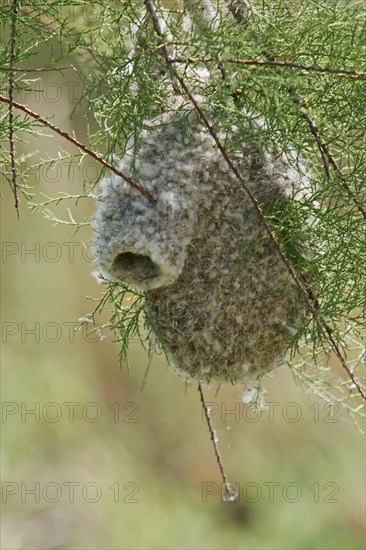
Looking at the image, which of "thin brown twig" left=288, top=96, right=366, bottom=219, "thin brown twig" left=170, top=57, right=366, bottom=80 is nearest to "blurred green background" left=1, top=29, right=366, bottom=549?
"thin brown twig" left=288, top=96, right=366, bottom=219

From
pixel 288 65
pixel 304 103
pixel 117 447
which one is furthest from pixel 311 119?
pixel 117 447

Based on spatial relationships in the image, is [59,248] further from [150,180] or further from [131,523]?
[150,180]

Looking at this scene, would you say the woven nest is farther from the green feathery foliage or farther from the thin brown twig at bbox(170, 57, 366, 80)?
the thin brown twig at bbox(170, 57, 366, 80)

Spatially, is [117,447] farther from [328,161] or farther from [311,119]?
[311,119]

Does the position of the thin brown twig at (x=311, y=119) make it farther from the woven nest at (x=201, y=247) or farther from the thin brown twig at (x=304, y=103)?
the woven nest at (x=201, y=247)

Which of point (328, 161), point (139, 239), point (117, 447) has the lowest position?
point (139, 239)

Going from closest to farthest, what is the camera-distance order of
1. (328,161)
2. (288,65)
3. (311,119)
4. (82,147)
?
(288,65)
(82,147)
(311,119)
(328,161)

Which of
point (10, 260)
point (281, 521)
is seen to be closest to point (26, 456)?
point (10, 260)
